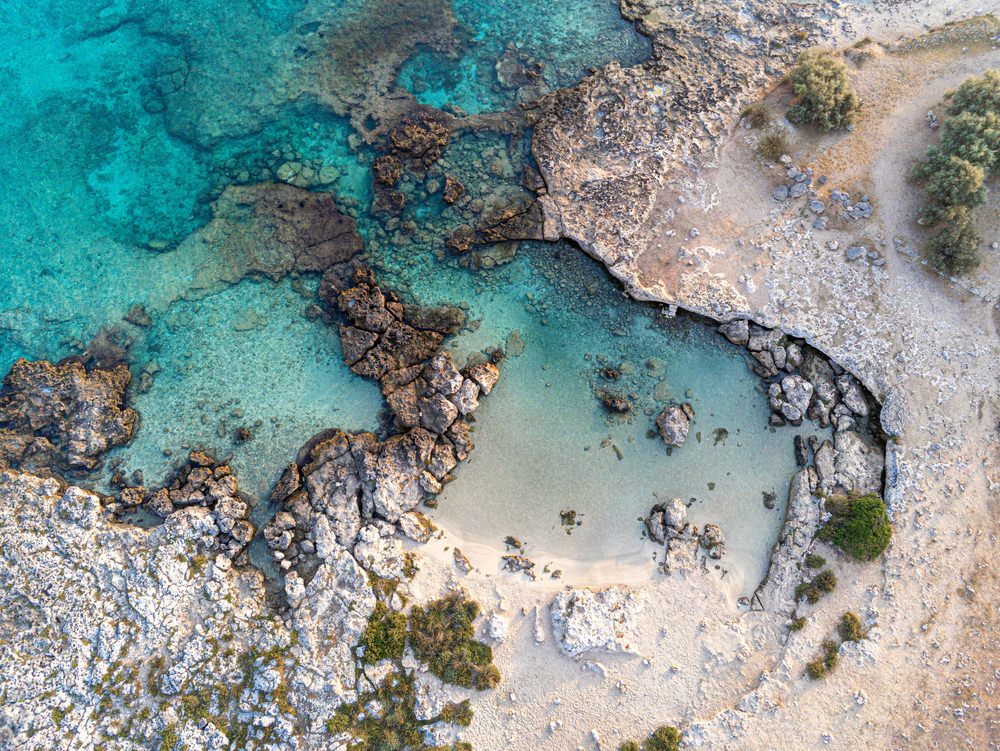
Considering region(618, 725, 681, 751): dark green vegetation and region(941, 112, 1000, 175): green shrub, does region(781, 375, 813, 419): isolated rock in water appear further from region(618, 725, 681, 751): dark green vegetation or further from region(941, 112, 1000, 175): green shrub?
region(618, 725, 681, 751): dark green vegetation

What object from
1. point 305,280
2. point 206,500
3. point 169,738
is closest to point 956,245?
point 305,280

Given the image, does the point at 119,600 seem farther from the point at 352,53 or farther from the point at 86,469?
the point at 352,53

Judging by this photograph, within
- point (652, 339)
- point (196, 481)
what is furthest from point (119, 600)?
point (652, 339)

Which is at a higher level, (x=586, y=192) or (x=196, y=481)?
(x=586, y=192)

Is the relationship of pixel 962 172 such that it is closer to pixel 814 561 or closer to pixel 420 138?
pixel 814 561

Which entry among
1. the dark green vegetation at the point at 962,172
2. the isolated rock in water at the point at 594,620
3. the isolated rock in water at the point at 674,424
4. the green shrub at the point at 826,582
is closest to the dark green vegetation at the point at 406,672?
the isolated rock in water at the point at 594,620

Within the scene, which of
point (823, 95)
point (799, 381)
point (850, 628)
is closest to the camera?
point (850, 628)

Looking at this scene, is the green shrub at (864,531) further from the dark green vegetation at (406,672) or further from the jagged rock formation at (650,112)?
the dark green vegetation at (406,672)
